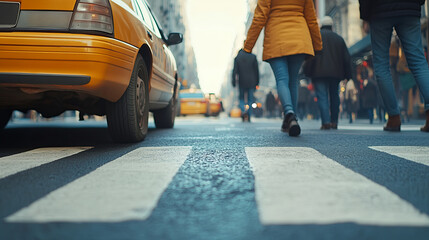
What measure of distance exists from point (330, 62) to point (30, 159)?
5622mm

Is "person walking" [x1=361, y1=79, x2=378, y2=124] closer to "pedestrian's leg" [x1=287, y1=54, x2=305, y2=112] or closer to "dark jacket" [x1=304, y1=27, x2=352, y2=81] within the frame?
"dark jacket" [x1=304, y1=27, x2=352, y2=81]

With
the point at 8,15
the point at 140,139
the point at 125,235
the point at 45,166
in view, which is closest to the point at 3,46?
the point at 8,15

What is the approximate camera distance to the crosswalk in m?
1.61

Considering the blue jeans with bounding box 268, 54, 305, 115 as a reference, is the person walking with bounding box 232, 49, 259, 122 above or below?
above

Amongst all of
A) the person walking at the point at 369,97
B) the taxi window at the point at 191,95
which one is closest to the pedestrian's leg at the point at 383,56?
the person walking at the point at 369,97

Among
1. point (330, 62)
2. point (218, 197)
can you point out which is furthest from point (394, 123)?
point (218, 197)

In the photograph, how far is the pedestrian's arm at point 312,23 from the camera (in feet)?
20.3

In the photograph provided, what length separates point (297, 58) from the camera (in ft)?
20.5

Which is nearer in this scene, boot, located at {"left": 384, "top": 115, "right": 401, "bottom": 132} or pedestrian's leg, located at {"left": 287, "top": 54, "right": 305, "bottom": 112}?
pedestrian's leg, located at {"left": 287, "top": 54, "right": 305, "bottom": 112}

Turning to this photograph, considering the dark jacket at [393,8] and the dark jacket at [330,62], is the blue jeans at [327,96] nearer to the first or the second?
the dark jacket at [330,62]

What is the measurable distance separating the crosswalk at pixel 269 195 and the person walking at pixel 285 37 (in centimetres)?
294

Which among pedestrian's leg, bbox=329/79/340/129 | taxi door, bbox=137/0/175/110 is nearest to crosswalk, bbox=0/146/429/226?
taxi door, bbox=137/0/175/110

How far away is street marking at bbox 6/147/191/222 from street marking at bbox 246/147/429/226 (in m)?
0.46

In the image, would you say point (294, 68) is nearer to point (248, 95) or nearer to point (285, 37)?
point (285, 37)
